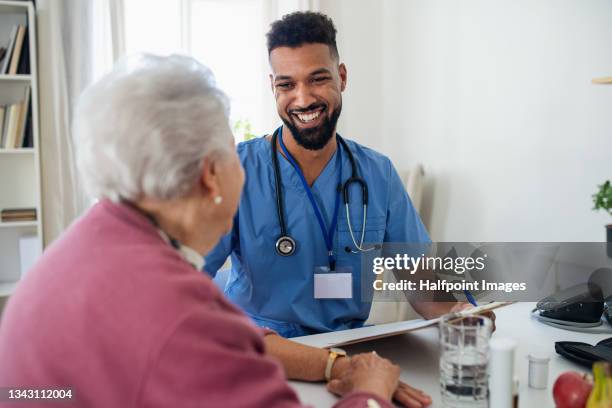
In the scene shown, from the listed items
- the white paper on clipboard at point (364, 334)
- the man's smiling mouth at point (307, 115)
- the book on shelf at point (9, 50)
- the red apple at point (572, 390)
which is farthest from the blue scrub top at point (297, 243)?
the book on shelf at point (9, 50)

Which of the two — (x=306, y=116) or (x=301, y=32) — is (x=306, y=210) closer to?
(x=306, y=116)

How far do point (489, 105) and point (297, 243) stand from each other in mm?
1369

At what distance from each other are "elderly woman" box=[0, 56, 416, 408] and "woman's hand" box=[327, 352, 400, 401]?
7 centimetres

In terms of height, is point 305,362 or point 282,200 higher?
point 282,200

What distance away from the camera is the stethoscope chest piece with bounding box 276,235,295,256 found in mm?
1585

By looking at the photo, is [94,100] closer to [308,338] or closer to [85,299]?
[85,299]

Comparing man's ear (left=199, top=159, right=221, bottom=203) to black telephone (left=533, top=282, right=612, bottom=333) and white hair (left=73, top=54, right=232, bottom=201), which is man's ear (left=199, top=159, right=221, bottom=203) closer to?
white hair (left=73, top=54, right=232, bottom=201)

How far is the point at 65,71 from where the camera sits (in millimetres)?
3096

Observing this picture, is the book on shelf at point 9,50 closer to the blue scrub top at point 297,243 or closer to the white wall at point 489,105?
the white wall at point 489,105

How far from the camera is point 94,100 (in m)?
0.78

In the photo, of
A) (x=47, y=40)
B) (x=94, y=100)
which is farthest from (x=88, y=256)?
(x=47, y=40)

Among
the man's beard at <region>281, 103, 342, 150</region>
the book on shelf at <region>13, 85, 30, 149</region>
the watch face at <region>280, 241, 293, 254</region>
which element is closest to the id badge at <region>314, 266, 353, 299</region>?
the watch face at <region>280, 241, 293, 254</region>

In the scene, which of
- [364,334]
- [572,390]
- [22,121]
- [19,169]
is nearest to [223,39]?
[22,121]

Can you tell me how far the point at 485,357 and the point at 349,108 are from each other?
2875 millimetres
